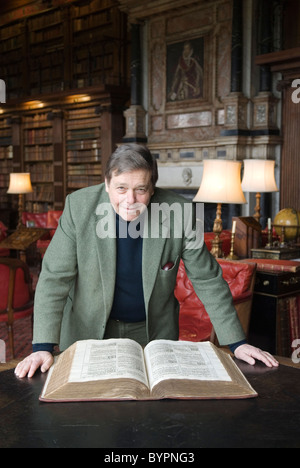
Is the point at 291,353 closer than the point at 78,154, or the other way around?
the point at 291,353

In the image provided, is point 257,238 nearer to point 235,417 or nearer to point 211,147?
point 235,417

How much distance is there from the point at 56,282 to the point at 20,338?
340 cm

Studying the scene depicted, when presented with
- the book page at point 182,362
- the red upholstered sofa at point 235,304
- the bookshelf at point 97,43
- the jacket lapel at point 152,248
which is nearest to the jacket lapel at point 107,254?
the jacket lapel at point 152,248

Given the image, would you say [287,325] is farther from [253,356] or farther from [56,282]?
[56,282]

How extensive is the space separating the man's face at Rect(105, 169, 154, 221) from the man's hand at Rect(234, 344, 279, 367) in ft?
1.90

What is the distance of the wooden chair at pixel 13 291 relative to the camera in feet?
12.9

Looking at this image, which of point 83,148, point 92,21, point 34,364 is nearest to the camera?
point 34,364

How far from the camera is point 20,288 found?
417 cm

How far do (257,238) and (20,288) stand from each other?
2057mm

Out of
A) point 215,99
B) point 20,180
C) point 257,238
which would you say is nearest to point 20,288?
point 257,238

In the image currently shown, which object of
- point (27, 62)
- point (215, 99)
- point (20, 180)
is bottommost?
point (20, 180)

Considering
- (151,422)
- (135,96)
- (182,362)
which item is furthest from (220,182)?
(135,96)

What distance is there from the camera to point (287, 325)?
3686mm
